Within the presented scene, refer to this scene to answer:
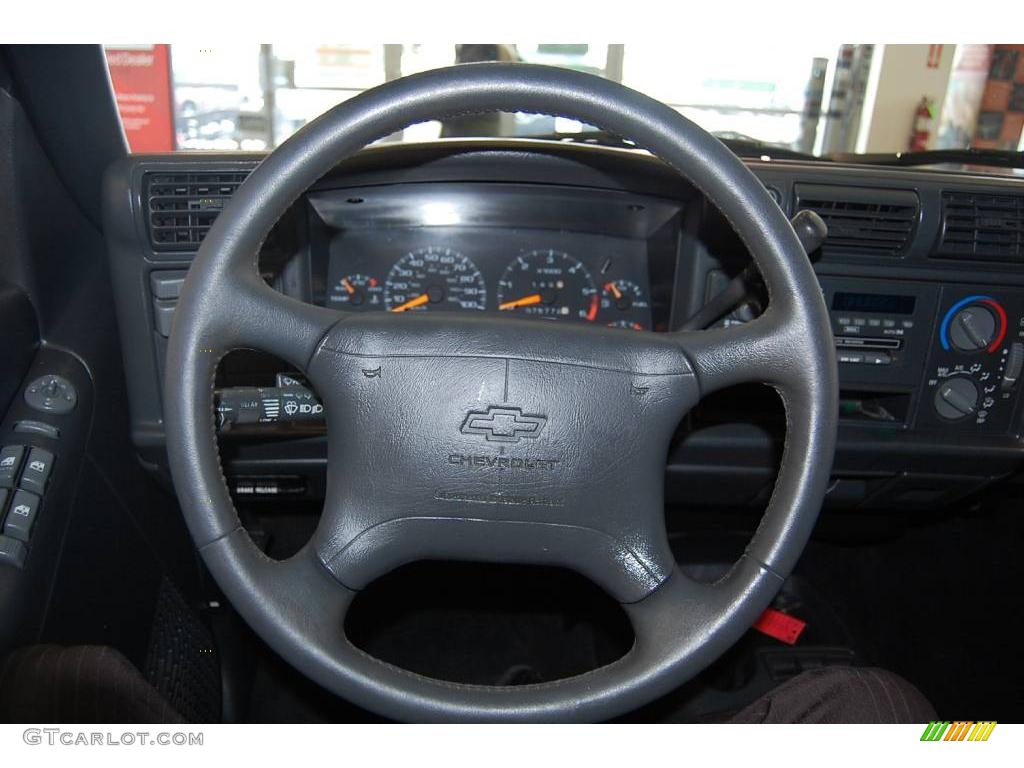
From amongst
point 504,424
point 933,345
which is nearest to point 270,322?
point 504,424

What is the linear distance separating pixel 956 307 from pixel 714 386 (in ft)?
2.06

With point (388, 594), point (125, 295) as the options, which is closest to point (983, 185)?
point (125, 295)

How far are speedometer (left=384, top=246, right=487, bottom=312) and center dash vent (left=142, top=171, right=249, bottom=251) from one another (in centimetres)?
26

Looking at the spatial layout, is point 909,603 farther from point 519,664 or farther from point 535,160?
point 535,160

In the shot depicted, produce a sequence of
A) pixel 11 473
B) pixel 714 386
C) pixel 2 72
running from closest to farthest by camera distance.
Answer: pixel 714 386, pixel 11 473, pixel 2 72

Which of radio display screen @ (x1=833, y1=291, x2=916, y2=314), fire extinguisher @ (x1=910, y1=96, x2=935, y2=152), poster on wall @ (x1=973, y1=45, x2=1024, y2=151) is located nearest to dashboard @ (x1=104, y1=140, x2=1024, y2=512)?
radio display screen @ (x1=833, y1=291, x2=916, y2=314)

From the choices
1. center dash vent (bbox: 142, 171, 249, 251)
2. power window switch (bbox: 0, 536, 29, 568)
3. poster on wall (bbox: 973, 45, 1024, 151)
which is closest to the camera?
power window switch (bbox: 0, 536, 29, 568)

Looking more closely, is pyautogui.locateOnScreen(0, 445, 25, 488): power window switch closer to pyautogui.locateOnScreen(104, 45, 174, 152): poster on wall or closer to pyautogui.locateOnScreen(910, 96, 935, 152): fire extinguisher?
pyautogui.locateOnScreen(104, 45, 174, 152): poster on wall

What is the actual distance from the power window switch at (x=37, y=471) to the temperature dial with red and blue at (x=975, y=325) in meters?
1.23

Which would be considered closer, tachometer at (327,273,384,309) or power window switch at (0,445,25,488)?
power window switch at (0,445,25,488)

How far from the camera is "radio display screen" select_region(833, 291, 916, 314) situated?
1.26m

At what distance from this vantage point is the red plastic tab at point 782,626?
5.73 feet

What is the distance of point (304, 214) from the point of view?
1231 mm

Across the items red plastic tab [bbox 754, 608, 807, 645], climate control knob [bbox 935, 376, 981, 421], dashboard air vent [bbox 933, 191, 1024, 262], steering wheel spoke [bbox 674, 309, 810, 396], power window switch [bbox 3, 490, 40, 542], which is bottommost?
red plastic tab [bbox 754, 608, 807, 645]
